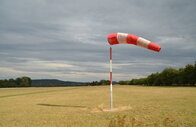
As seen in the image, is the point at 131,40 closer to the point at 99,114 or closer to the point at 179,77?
the point at 99,114

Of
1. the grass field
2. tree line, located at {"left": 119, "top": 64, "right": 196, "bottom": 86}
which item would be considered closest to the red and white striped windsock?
the grass field

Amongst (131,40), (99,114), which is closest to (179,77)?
(131,40)

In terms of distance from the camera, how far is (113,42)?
13.6 meters

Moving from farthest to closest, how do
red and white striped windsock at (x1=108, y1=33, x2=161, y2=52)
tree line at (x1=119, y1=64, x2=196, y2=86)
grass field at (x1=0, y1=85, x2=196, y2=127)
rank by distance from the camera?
tree line at (x1=119, y1=64, x2=196, y2=86) → red and white striped windsock at (x1=108, y1=33, x2=161, y2=52) → grass field at (x1=0, y1=85, x2=196, y2=127)

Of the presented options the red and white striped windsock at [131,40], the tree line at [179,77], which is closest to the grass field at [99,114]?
the red and white striped windsock at [131,40]

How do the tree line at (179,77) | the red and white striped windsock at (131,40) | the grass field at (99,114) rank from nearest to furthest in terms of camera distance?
the grass field at (99,114)
the red and white striped windsock at (131,40)
the tree line at (179,77)

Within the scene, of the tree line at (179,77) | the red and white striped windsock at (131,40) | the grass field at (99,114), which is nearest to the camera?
the grass field at (99,114)

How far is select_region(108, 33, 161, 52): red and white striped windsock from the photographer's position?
11.7 meters

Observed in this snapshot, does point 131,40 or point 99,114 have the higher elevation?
point 131,40

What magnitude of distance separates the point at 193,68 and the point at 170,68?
26009 mm

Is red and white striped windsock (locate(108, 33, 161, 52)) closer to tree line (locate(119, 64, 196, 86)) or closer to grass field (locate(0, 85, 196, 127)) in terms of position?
grass field (locate(0, 85, 196, 127))

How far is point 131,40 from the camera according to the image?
12742 mm

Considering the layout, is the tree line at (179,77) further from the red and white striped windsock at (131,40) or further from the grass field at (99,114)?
the red and white striped windsock at (131,40)

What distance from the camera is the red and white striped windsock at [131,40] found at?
11730mm
